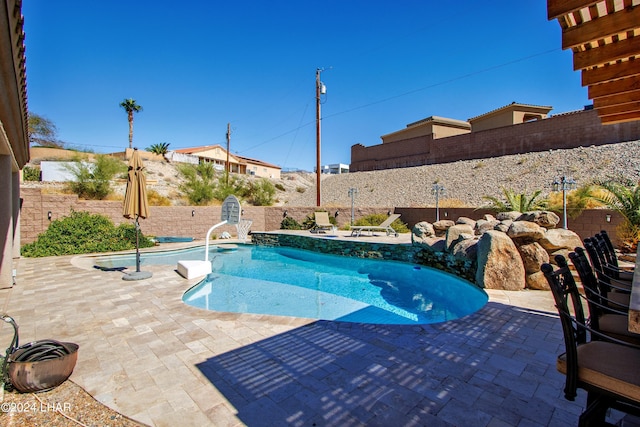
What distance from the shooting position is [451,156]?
24359 mm

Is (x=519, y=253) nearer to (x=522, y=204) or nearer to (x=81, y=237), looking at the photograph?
(x=522, y=204)

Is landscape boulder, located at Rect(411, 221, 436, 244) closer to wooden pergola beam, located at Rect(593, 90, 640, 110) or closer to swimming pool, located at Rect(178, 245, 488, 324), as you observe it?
swimming pool, located at Rect(178, 245, 488, 324)

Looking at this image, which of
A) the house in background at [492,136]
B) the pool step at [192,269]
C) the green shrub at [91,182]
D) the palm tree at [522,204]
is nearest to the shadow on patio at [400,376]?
the pool step at [192,269]

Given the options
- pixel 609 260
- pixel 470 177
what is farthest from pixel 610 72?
pixel 470 177

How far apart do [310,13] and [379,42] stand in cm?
436

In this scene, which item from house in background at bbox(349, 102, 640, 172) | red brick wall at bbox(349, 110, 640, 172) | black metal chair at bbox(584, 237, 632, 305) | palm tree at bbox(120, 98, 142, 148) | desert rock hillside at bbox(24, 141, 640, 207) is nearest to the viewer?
black metal chair at bbox(584, 237, 632, 305)

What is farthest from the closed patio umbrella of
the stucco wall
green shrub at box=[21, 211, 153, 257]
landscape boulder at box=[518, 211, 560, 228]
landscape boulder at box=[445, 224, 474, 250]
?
landscape boulder at box=[518, 211, 560, 228]

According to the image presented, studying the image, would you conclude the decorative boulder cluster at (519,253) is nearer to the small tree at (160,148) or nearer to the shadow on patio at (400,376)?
the shadow on patio at (400,376)

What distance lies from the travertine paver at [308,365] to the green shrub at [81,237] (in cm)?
558

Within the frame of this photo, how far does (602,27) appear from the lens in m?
2.13

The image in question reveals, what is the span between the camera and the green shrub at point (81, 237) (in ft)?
30.0

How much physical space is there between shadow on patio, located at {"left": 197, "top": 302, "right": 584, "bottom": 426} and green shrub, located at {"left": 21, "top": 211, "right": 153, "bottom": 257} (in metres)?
9.10

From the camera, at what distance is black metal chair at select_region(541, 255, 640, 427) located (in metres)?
1.34

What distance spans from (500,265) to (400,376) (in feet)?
11.9
